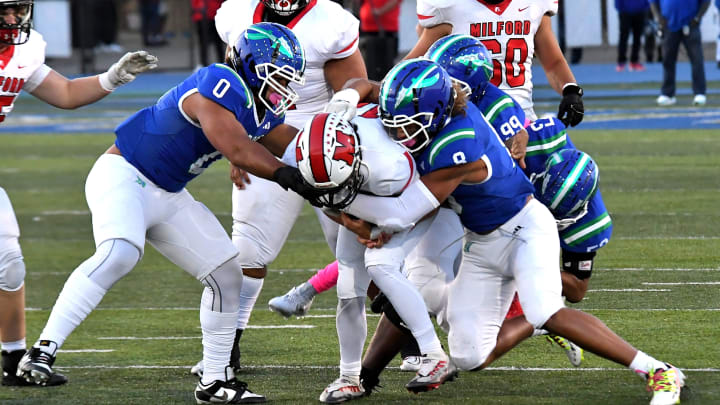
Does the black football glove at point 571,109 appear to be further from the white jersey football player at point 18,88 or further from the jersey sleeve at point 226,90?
the white jersey football player at point 18,88

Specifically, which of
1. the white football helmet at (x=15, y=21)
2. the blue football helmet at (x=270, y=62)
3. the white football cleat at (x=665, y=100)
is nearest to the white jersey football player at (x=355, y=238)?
the blue football helmet at (x=270, y=62)

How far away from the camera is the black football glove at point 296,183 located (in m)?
4.24

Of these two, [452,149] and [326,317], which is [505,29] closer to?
[452,149]

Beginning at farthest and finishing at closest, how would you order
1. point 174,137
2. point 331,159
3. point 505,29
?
1. point 505,29
2. point 174,137
3. point 331,159

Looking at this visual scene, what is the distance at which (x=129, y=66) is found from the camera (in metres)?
Result: 5.03

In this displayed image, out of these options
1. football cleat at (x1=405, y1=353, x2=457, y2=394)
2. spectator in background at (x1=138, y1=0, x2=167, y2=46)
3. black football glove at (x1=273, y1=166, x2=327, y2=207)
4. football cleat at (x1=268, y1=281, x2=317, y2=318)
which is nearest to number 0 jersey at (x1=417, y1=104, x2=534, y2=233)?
black football glove at (x1=273, y1=166, x2=327, y2=207)

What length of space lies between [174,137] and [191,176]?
0.18 m

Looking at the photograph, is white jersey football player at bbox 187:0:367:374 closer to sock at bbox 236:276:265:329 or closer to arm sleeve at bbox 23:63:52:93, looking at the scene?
sock at bbox 236:276:265:329

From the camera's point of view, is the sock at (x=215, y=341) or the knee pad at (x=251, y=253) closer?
the sock at (x=215, y=341)

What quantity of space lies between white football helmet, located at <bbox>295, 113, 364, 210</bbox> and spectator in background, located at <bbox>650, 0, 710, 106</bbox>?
1032 centimetres

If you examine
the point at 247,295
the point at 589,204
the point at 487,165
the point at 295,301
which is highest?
the point at 487,165

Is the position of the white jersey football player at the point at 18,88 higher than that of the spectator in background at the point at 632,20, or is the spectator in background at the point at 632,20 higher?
the white jersey football player at the point at 18,88

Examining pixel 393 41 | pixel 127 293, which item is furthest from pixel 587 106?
pixel 127 293

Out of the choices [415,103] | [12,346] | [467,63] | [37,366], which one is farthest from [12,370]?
[467,63]
